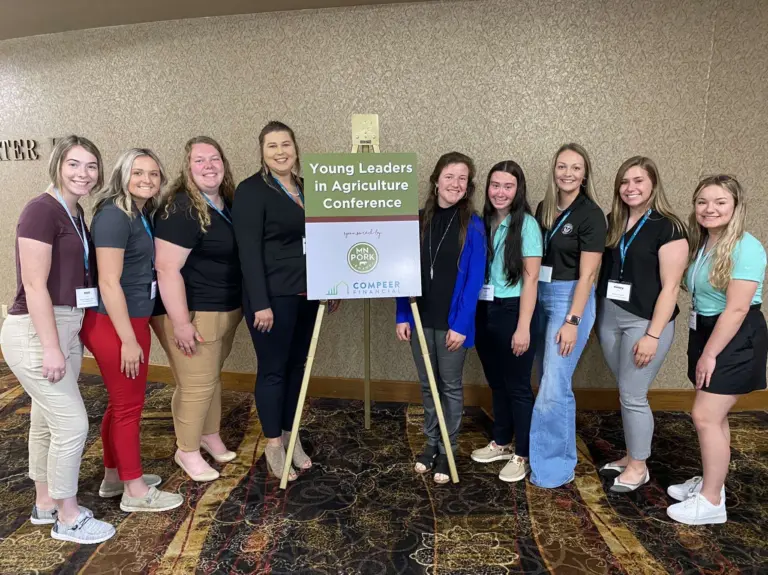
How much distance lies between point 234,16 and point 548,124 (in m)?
2.23

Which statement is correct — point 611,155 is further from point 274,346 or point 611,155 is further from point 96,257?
point 96,257

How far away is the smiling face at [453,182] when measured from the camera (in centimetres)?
230

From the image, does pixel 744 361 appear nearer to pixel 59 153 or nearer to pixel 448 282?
pixel 448 282

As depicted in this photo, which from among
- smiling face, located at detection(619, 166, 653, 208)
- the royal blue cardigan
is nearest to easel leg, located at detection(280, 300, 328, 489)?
the royal blue cardigan

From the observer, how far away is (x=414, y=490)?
2.42 metres

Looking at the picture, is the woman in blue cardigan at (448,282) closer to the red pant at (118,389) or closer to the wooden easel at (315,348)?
the wooden easel at (315,348)

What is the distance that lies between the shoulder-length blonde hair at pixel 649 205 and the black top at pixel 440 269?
746mm

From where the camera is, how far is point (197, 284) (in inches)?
93.0

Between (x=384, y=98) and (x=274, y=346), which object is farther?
(x=384, y=98)

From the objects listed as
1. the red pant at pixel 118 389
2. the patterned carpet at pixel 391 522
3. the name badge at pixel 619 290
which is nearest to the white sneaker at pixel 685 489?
the patterned carpet at pixel 391 522

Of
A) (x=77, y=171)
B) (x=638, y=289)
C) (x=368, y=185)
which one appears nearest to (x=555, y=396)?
(x=638, y=289)

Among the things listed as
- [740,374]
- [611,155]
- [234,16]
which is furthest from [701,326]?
[234,16]

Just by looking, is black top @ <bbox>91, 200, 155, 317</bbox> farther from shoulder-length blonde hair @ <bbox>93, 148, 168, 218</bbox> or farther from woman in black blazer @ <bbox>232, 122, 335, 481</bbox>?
woman in black blazer @ <bbox>232, 122, 335, 481</bbox>

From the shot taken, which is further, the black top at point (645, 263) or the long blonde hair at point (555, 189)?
the long blonde hair at point (555, 189)
